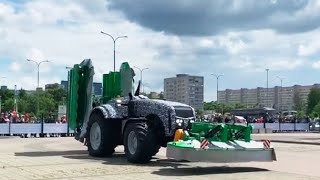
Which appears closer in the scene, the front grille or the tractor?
the tractor

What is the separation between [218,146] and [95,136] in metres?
5.57

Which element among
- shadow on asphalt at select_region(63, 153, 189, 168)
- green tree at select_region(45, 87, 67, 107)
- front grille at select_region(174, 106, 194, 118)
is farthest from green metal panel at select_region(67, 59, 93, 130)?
green tree at select_region(45, 87, 67, 107)

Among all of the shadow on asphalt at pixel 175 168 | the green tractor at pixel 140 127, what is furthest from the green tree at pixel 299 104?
the shadow on asphalt at pixel 175 168

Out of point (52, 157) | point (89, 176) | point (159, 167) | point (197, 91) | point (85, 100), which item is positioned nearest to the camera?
point (89, 176)

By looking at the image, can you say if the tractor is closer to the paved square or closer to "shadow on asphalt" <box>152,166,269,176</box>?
the paved square

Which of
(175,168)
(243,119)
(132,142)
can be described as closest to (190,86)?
(243,119)

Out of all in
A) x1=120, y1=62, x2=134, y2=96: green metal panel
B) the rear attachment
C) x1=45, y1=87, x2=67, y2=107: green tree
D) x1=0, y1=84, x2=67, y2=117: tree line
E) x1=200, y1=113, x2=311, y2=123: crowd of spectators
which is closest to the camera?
the rear attachment

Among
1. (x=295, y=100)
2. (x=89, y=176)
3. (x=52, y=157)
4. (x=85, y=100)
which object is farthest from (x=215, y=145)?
(x=295, y=100)

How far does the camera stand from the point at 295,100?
162750 mm

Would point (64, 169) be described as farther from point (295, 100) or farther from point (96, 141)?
point (295, 100)

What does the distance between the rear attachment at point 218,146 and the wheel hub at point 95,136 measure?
158 inches

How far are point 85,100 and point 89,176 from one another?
7.37m

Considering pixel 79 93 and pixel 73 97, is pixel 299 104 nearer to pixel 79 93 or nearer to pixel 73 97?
pixel 79 93

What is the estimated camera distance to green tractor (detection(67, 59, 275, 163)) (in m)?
12.9
